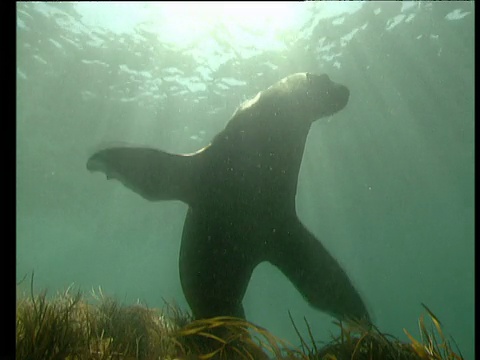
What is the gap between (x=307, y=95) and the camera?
4406 mm

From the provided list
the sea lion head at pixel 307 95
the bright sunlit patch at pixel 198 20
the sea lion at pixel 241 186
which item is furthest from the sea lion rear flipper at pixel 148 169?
the bright sunlit patch at pixel 198 20

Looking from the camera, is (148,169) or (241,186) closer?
(241,186)

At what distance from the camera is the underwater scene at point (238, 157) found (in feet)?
13.0

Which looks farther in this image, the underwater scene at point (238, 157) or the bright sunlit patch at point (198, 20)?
the bright sunlit patch at point (198, 20)

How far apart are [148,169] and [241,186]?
1211 mm

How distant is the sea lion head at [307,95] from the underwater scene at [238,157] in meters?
0.02

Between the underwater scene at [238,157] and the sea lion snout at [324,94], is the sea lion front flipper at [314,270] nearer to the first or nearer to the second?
the underwater scene at [238,157]

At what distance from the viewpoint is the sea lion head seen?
4.32m

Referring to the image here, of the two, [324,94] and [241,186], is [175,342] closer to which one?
[241,186]

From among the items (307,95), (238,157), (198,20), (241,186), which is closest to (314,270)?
(241,186)

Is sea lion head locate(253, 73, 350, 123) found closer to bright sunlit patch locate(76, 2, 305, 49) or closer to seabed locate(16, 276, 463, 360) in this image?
seabed locate(16, 276, 463, 360)

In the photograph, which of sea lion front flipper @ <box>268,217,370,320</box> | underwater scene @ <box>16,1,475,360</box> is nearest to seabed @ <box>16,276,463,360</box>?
underwater scene @ <box>16,1,475,360</box>

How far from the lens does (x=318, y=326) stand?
113562 millimetres

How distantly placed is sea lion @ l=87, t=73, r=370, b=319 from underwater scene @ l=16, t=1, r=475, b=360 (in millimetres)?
20
